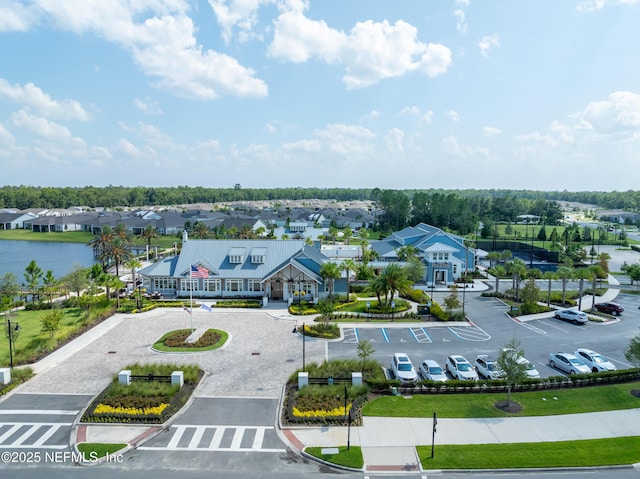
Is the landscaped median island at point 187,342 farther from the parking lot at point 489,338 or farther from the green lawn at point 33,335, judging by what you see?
the parking lot at point 489,338

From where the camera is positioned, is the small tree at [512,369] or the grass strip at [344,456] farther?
the small tree at [512,369]

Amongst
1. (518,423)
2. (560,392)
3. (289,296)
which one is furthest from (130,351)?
(560,392)

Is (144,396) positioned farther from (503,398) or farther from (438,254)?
(438,254)

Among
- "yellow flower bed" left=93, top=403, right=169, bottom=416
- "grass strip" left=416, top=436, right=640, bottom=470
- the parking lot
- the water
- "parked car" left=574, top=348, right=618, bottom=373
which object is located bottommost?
the water

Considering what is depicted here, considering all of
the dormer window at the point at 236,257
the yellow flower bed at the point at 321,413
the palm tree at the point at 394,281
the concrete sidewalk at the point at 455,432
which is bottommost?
the concrete sidewalk at the point at 455,432

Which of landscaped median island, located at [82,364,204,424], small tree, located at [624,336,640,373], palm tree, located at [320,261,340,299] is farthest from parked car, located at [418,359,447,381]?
palm tree, located at [320,261,340,299]

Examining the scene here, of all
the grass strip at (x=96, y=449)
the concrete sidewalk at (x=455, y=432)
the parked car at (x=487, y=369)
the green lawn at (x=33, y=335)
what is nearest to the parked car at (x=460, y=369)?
the parked car at (x=487, y=369)

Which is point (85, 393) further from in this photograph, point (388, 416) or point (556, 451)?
point (556, 451)

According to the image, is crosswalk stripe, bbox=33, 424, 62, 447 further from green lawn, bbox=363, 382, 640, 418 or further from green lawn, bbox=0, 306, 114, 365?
green lawn, bbox=363, 382, 640, 418
